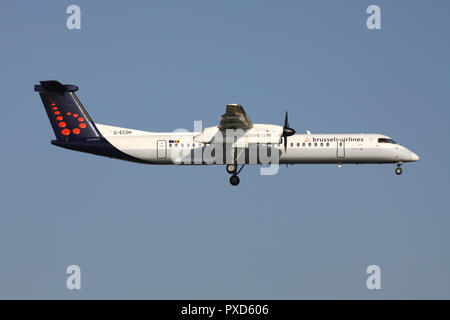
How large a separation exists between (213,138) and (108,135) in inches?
254

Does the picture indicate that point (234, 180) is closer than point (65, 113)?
Yes

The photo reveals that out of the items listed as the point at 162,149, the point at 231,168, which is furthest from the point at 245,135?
the point at 162,149

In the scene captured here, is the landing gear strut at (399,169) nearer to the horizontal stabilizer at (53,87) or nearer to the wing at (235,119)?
the wing at (235,119)

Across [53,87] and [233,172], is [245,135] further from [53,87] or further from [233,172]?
[53,87]

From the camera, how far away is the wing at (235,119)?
3653cm

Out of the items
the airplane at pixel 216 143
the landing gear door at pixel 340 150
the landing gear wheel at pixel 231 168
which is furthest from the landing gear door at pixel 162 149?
the landing gear door at pixel 340 150

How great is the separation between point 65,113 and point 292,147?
12.8 m

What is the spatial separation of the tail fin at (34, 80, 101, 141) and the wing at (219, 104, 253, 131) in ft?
25.5

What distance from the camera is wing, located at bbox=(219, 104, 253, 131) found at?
120 ft

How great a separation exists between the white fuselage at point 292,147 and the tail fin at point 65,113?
1484 mm

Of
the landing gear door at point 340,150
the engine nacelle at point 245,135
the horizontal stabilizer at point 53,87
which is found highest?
the horizontal stabilizer at point 53,87

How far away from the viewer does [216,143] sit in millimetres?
39188
